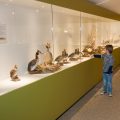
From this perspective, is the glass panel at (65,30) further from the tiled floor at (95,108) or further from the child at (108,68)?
the tiled floor at (95,108)

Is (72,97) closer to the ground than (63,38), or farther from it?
closer to the ground

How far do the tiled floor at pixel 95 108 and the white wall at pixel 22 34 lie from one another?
3.87ft

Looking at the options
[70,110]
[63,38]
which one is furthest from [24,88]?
[63,38]

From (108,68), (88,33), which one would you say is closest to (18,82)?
(108,68)

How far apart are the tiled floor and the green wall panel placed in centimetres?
12

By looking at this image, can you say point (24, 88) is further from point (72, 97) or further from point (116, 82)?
point (116, 82)

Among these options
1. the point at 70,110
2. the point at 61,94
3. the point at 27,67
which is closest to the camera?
the point at 27,67

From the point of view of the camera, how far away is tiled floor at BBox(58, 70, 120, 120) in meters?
3.72

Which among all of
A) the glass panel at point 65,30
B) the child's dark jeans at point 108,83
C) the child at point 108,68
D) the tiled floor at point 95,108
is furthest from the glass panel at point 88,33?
the tiled floor at point 95,108

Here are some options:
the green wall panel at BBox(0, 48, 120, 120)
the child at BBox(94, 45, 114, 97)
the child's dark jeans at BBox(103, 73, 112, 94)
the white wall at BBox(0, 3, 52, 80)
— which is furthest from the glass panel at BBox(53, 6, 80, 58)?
the child's dark jeans at BBox(103, 73, 112, 94)

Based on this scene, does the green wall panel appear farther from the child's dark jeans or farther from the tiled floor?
the child's dark jeans

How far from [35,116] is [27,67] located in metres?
0.71

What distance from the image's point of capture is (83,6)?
464 centimetres

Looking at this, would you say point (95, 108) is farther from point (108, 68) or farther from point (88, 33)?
point (88, 33)
